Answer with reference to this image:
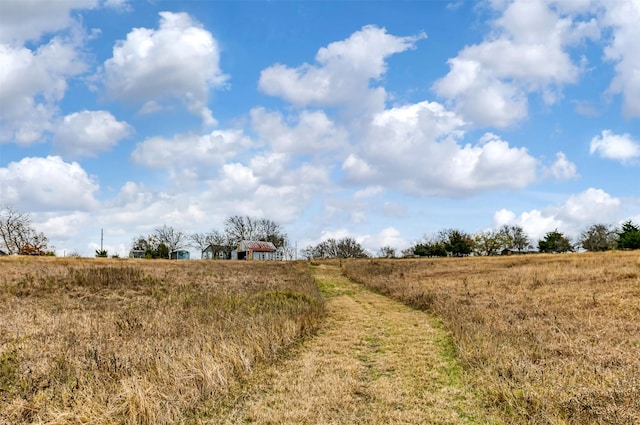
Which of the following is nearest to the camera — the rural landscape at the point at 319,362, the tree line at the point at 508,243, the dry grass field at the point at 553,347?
the dry grass field at the point at 553,347

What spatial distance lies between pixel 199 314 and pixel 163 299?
4755mm

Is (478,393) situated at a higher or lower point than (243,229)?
lower

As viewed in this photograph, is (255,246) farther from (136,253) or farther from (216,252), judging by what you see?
(136,253)

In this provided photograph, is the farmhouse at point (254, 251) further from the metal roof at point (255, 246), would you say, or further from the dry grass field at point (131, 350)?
the dry grass field at point (131, 350)

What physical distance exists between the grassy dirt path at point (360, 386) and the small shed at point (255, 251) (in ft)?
286

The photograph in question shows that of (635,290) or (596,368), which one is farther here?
(635,290)

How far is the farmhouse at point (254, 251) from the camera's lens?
321ft

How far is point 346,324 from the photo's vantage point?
13.6m

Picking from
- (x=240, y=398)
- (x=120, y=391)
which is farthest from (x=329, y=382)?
(x=120, y=391)

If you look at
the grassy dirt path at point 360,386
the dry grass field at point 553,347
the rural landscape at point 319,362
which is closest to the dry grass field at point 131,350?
the rural landscape at point 319,362

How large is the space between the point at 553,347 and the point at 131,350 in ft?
30.3

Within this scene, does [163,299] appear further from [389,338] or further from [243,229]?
[243,229]

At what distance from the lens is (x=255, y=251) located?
9856cm

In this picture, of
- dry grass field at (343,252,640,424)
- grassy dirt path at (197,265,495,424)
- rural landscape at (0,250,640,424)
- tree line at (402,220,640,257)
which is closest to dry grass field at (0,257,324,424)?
rural landscape at (0,250,640,424)
